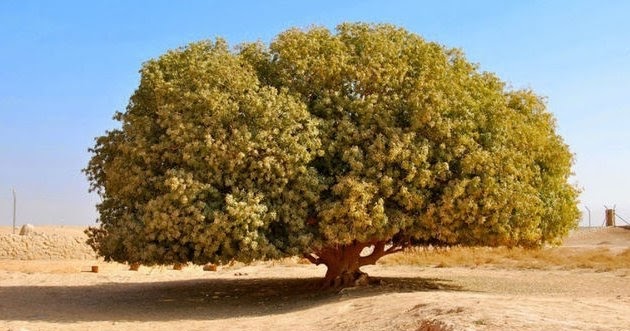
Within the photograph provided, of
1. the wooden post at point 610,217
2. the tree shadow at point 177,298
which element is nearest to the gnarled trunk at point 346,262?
the tree shadow at point 177,298

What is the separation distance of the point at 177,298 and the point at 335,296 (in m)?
5.87

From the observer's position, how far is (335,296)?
21.9 metres

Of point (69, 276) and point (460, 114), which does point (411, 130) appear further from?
point (69, 276)

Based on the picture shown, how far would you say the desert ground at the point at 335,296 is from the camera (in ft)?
49.0

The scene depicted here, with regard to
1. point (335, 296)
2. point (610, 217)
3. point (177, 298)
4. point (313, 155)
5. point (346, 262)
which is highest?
point (313, 155)

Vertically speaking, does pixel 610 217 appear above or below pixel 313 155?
below

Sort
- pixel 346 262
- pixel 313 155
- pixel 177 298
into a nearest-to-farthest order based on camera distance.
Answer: pixel 313 155, pixel 346 262, pixel 177 298

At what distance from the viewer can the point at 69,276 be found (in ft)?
112

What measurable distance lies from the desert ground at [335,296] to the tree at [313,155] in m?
1.80

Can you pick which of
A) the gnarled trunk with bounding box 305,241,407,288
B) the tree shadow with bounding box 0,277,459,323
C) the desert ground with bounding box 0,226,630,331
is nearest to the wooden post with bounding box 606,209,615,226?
the desert ground with bounding box 0,226,630,331

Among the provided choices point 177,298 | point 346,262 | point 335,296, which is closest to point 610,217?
point 346,262

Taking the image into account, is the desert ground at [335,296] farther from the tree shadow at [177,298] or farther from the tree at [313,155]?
the tree at [313,155]

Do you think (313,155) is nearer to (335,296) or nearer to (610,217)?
(335,296)

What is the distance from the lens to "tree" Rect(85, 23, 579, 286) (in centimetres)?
1964
